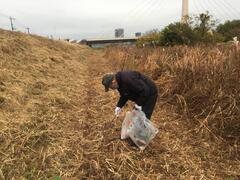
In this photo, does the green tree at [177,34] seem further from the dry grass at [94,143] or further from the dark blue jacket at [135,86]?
the dark blue jacket at [135,86]

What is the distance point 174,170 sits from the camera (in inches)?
153

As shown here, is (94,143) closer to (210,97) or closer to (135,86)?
(135,86)

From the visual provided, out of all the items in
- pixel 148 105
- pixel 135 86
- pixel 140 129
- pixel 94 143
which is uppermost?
pixel 135 86

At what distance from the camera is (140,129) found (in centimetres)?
427

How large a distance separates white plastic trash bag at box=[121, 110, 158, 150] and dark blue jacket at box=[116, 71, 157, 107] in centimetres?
22

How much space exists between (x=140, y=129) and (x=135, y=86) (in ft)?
1.97

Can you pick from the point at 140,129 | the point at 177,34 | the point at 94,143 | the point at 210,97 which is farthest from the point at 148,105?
the point at 177,34

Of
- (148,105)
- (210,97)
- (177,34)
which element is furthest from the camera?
(177,34)

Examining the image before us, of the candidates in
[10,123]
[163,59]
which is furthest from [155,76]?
[10,123]

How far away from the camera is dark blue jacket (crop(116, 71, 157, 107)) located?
4.21m

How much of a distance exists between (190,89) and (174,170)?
2.56m

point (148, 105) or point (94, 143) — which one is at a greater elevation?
point (148, 105)

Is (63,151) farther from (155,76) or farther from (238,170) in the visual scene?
(155,76)

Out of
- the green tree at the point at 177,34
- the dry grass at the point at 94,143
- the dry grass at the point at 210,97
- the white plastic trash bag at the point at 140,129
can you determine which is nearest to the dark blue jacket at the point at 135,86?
the white plastic trash bag at the point at 140,129
